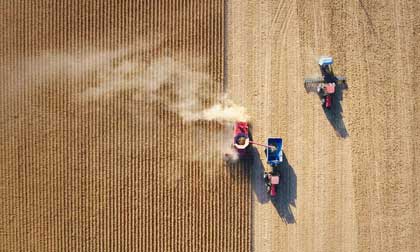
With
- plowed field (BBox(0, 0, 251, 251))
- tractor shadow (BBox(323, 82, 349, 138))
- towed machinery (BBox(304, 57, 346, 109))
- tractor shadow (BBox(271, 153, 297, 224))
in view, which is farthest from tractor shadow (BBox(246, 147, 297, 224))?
towed machinery (BBox(304, 57, 346, 109))

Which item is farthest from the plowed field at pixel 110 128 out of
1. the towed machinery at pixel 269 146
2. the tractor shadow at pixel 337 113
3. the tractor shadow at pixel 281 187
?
the tractor shadow at pixel 337 113

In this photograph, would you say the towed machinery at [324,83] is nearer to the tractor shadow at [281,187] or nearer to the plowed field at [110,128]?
the tractor shadow at [281,187]

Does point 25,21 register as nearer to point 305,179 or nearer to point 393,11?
point 305,179

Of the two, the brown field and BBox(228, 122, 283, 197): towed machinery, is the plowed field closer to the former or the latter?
the brown field

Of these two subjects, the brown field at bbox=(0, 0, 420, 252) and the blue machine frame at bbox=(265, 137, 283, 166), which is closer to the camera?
the blue machine frame at bbox=(265, 137, 283, 166)

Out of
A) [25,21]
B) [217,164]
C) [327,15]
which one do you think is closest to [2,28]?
[25,21]

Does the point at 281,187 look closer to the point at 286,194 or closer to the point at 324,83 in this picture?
the point at 286,194

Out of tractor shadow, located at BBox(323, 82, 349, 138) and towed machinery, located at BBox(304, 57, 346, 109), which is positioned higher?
towed machinery, located at BBox(304, 57, 346, 109)
